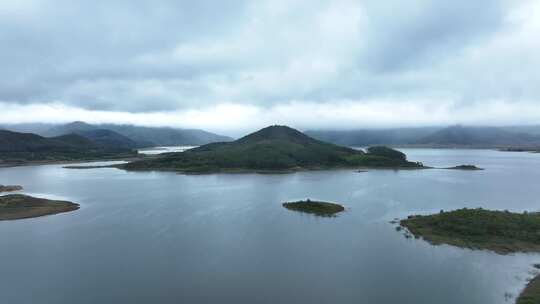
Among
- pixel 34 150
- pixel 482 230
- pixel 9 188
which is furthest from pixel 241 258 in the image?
pixel 34 150

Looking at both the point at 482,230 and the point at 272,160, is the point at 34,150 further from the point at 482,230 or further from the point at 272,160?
the point at 482,230

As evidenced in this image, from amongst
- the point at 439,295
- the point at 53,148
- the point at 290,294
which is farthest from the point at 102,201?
the point at 53,148

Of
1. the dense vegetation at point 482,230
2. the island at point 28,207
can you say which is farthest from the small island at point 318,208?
the island at point 28,207

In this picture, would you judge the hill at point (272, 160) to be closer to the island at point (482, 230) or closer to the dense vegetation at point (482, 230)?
the island at point (482, 230)

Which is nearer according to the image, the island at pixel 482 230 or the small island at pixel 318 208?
the island at pixel 482 230

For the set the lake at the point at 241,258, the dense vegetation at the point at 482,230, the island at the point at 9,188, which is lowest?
the lake at the point at 241,258

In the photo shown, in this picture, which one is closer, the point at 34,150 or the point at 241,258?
the point at 241,258

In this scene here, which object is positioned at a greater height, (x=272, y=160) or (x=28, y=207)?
(x=272, y=160)

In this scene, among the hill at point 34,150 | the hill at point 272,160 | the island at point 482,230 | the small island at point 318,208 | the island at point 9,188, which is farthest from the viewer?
the hill at point 34,150
